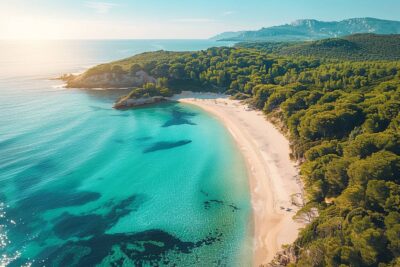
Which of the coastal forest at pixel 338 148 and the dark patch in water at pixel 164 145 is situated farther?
the dark patch in water at pixel 164 145

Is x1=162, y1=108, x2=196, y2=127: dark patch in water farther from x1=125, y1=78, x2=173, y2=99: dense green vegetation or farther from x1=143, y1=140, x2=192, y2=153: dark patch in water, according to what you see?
x1=125, y1=78, x2=173, y2=99: dense green vegetation

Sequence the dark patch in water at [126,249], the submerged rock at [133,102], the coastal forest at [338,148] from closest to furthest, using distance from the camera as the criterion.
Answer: the coastal forest at [338,148] → the dark patch in water at [126,249] → the submerged rock at [133,102]

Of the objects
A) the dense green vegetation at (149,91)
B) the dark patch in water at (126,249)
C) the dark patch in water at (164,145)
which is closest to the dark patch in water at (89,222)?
the dark patch in water at (126,249)

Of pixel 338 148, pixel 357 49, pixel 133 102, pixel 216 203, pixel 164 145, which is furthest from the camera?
pixel 357 49

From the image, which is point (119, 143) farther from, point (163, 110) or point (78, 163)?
Result: point (163, 110)

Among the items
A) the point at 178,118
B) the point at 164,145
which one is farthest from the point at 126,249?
the point at 178,118

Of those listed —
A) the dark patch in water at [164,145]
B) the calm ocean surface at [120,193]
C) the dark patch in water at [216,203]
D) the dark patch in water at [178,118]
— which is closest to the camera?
the calm ocean surface at [120,193]

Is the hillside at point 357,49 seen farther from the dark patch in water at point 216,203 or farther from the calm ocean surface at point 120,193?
the dark patch in water at point 216,203

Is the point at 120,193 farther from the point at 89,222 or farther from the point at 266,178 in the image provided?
the point at 266,178
